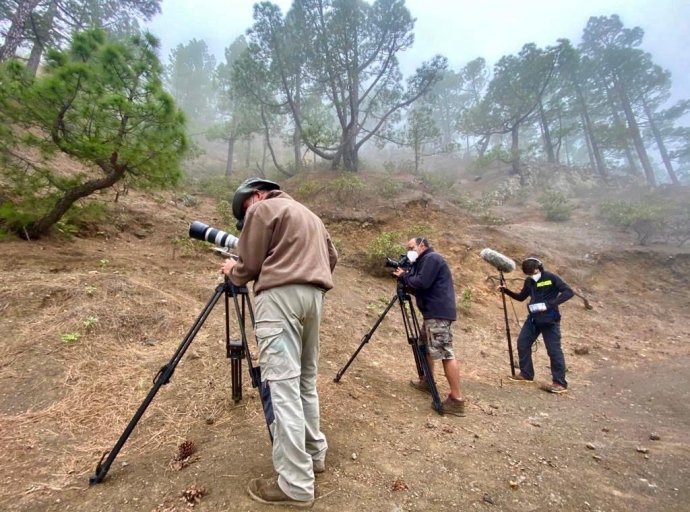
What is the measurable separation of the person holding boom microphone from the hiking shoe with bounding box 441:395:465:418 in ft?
6.30

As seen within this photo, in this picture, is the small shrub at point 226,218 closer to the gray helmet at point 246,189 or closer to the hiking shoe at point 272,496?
the gray helmet at point 246,189

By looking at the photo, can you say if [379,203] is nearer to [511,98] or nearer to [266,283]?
[266,283]

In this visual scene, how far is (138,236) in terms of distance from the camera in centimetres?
736

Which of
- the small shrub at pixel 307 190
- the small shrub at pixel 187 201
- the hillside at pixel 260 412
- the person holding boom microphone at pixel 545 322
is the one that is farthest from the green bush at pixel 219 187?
the person holding boom microphone at pixel 545 322

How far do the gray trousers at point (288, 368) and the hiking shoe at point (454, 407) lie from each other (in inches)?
68.1

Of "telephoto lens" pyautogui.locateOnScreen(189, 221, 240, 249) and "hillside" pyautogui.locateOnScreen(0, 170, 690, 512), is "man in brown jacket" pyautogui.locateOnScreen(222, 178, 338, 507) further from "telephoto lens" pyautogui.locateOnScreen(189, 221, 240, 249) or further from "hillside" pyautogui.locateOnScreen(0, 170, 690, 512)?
"telephoto lens" pyautogui.locateOnScreen(189, 221, 240, 249)

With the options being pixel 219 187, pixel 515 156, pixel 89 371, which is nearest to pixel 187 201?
pixel 219 187

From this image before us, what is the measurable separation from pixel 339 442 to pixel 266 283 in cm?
148

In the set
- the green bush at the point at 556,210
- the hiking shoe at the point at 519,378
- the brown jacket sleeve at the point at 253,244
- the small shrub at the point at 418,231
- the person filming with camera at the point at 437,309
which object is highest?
the green bush at the point at 556,210

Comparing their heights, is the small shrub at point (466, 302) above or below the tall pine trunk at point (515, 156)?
below

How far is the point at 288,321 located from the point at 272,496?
37.6 inches

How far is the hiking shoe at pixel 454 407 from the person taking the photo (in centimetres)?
326

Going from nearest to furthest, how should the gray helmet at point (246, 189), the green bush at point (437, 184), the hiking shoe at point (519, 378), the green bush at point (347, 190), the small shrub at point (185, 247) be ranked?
the gray helmet at point (246, 189) → the hiking shoe at point (519, 378) → the small shrub at point (185, 247) → the green bush at point (347, 190) → the green bush at point (437, 184)

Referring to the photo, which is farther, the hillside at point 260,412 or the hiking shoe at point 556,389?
the hiking shoe at point 556,389
